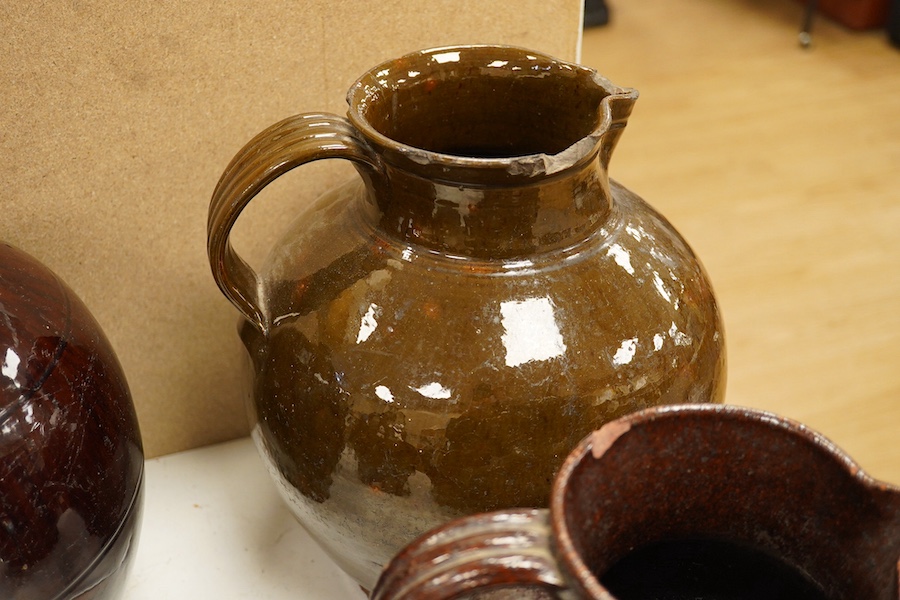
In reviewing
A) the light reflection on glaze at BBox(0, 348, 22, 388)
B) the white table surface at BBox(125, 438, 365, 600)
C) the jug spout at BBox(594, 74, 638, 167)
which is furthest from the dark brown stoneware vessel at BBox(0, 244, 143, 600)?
the jug spout at BBox(594, 74, 638, 167)

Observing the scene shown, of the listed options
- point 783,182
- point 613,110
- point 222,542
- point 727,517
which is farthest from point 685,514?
point 783,182

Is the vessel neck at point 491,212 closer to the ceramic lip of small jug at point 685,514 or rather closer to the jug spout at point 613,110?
the jug spout at point 613,110

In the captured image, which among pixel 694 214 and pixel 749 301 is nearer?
pixel 749 301

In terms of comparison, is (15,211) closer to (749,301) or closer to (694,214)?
(749,301)

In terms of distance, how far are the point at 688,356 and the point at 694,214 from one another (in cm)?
121

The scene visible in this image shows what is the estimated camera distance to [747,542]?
0.48m

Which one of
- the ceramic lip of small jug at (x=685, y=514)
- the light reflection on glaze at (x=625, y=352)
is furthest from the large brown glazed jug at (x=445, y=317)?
the ceramic lip of small jug at (x=685, y=514)

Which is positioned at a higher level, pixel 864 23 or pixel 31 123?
pixel 31 123

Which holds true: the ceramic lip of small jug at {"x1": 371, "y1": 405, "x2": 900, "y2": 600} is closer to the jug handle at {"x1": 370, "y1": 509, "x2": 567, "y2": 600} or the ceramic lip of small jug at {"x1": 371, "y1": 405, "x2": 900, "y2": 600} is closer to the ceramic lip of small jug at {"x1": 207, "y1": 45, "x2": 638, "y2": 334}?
the jug handle at {"x1": 370, "y1": 509, "x2": 567, "y2": 600}

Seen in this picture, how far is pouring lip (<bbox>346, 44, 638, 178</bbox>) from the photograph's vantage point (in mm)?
537

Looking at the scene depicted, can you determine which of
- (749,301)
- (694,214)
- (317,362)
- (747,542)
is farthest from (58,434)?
(694,214)

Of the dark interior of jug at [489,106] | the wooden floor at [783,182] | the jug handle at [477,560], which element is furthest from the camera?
the wooden floor at [783,182]

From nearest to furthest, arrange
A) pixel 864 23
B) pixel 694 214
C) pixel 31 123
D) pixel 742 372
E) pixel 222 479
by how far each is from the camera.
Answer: pixel 31 123 → pixel 222 479 → pixel 742 372 → pixel 694 214 → pixel 864 23

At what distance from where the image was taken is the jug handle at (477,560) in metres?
0.38
